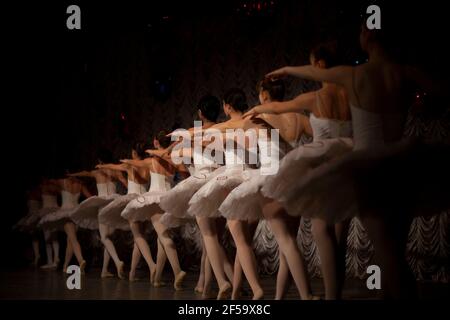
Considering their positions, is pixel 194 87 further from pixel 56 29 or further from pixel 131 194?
pixel 131 194

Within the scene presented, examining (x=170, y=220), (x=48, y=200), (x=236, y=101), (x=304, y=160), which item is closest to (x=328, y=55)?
(x=304, y=160)

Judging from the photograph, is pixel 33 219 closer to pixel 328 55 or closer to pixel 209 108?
pixel 209 108

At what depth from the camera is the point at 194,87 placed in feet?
35.2

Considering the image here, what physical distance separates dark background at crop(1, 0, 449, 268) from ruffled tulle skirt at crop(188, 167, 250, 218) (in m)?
2.39

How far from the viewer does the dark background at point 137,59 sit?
8.08m

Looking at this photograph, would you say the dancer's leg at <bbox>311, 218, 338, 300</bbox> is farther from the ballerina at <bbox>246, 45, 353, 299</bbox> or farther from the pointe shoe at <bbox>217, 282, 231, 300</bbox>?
the pointe shoe at <bbox>217, 282, 231, 300</bbox>

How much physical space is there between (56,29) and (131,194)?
3.73 metres

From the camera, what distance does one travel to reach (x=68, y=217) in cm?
954

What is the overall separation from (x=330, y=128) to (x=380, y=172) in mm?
972

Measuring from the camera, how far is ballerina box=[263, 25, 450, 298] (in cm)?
318

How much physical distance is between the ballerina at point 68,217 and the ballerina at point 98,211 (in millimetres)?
531

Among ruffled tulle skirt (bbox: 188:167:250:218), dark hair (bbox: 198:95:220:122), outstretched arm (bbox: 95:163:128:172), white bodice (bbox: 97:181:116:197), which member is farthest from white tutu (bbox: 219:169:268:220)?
white bodice (bbox: 97:181:116:197)

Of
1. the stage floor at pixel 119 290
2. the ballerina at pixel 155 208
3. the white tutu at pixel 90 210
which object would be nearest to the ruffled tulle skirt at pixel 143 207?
the ballerina at pixel 155 208

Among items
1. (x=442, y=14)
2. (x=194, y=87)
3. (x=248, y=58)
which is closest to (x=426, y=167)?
(x=442, y=14)
